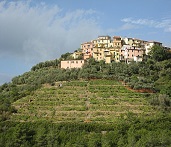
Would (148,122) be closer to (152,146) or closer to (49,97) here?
(152,146)

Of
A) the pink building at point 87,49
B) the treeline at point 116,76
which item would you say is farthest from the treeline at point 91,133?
the pink building at point 87,49

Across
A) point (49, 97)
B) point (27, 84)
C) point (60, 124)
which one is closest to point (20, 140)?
point (60, 124)

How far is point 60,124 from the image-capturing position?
48.2 metres

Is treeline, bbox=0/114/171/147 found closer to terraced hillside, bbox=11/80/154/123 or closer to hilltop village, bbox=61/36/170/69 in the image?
terraced hillside, bbox=11/80/154/123

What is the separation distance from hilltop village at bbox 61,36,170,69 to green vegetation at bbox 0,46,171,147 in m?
2.96

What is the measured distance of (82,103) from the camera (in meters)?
56.2

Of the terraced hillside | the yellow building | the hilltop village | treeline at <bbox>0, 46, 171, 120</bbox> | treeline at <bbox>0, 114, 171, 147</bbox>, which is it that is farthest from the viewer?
the yellow building

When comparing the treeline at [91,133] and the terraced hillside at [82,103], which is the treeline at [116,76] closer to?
→ the terraced hillside at [82,103]

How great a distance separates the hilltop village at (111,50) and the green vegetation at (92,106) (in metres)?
2.96

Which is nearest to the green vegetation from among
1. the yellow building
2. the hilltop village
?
the hilltop village

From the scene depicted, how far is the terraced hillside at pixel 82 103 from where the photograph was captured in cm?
5216

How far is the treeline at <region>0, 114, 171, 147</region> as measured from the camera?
41781 millimetres

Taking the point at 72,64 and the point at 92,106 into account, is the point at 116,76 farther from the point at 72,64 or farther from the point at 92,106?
the point at 92,106

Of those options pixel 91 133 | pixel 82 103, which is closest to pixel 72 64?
pixel 82 103
